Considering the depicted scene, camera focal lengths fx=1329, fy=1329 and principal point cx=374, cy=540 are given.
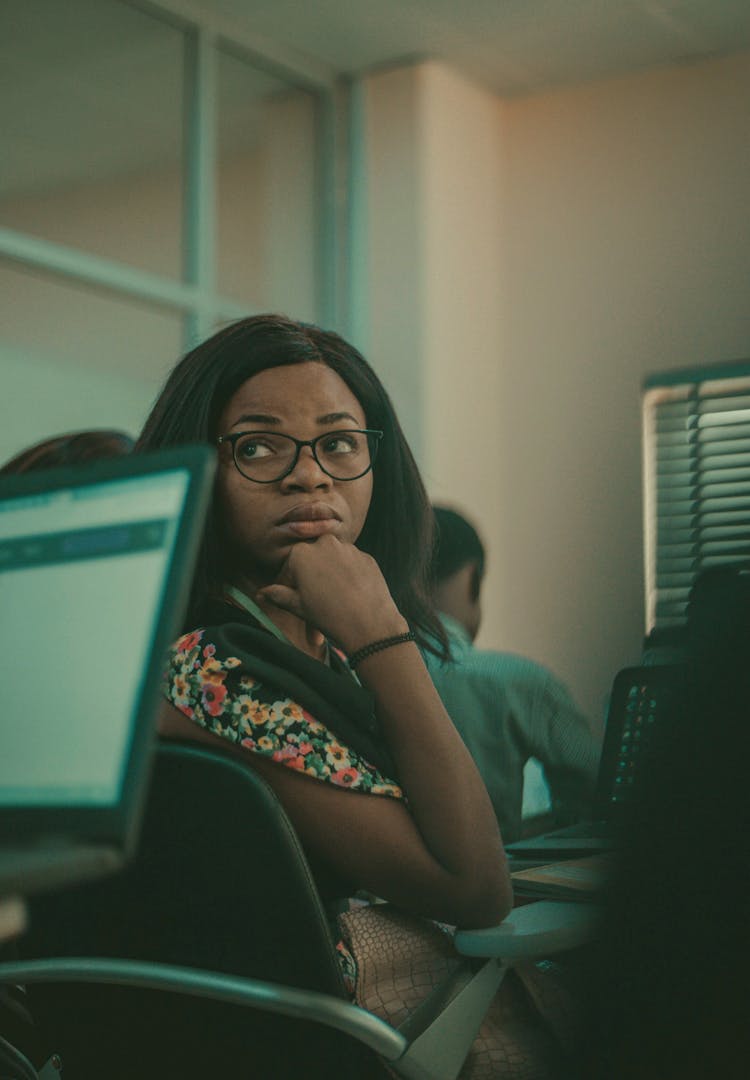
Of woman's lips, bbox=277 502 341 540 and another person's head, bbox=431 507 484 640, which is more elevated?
woman's lips, bbox=277 502 341 540

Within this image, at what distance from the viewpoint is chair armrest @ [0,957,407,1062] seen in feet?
3.40

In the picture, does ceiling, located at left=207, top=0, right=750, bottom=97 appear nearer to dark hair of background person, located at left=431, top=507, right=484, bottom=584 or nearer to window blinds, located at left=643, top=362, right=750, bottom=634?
window blinds, located at left=643, top=362, right=750, bottom=634

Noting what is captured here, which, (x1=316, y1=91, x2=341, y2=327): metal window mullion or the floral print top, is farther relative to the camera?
(x1=316, y1=91, x2=341, y2=327): metal window mullion

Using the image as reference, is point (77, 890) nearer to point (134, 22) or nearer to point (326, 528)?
point (326, 528)

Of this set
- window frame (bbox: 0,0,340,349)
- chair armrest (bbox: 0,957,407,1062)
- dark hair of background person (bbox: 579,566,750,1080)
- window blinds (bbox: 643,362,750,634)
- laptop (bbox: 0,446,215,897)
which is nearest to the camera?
dark hair of background person (bbox: 579,566,750,1080)

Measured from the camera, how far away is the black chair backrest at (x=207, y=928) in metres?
1.10

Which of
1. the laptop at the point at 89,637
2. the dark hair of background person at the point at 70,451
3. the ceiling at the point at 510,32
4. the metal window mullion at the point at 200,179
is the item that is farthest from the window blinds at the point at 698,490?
the laptop at the point at 89,637

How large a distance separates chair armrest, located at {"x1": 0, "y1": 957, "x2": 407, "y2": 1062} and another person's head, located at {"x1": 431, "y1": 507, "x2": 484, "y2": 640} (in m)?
1.82

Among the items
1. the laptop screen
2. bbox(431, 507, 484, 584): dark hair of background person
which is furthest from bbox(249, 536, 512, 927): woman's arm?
bbox(431, 507, 484, 584): dark hair of background person

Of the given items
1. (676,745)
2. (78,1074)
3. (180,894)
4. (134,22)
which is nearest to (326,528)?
(180,894)

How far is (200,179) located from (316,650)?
329 centimetres

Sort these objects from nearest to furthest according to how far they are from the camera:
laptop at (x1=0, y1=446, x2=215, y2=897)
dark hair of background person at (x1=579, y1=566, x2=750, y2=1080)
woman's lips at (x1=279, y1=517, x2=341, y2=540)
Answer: dark hair of background person at (x1=579, y1=566, x2=750, y2=1080)
laptop at (x1=0, y1=446, x2=215, y2=897)
woman's lips at (x1=279, y1=517, x2=341, y2=540)

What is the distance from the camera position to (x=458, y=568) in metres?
2.93

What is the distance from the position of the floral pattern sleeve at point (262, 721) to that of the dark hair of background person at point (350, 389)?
6.7 inches
